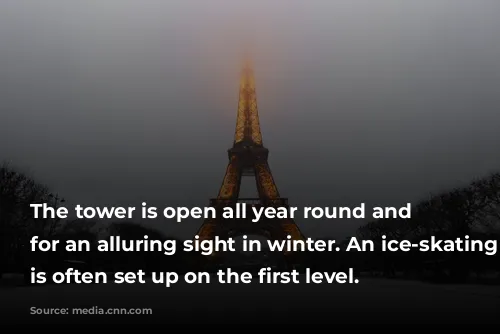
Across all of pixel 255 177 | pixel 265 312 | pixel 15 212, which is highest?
pixel 255 177

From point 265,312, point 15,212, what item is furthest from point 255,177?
point 265,312

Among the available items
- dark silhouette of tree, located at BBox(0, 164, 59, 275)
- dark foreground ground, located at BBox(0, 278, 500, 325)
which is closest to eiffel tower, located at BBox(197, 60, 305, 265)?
dark silhouette of tree, located at BBox(0, 164, 59, 275)

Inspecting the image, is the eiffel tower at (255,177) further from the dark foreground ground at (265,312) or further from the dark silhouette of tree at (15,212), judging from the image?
the dark foreground ground at (265,312)

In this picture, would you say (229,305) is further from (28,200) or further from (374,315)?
(28,200)

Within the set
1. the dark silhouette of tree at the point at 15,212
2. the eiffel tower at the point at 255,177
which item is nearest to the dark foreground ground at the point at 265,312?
the dark silhouette of tree at the point at 15,212

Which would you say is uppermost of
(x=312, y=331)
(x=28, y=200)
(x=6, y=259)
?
(x=28, y=200)

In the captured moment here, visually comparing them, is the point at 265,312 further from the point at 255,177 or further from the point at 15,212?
the point at 255,177

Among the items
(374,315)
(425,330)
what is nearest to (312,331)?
(425,330)

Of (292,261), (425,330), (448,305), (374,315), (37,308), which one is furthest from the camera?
(292,261)
